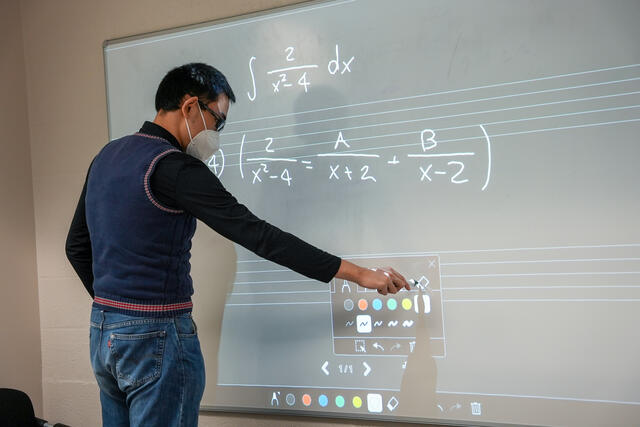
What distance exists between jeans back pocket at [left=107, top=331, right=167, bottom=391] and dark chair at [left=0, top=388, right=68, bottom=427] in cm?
93

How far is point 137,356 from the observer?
1245 mm

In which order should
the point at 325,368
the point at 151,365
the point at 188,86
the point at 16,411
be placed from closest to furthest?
the point at 151,365
the point at 188,86
the point at 325,368
the point at 16,411

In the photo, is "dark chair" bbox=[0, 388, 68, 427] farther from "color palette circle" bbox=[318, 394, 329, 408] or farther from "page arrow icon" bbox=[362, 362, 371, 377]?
"page arrow icon" bbox=[362, 362, 371, 377]

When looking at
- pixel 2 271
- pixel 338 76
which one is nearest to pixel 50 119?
pixel 2 271

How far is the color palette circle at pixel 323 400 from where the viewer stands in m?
1.85

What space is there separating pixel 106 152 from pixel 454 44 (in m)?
1.09

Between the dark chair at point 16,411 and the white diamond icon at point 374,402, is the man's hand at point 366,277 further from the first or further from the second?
the dark chair at point 16,411

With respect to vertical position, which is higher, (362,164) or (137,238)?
(362,164)

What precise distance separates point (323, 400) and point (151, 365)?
0.79 metres

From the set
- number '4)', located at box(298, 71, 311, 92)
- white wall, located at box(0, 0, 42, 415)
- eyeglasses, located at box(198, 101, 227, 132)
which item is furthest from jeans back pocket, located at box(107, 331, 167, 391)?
white wall, located at box(0, 0, 42, 415)

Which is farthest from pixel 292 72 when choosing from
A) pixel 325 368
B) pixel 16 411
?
pixel 16 411

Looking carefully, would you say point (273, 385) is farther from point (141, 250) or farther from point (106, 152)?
point (106, 152)

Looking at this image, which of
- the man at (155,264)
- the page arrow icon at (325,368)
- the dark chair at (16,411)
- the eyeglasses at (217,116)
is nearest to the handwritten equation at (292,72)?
the eyeglasses at (217,116)

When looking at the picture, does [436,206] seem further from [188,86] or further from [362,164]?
[188,86]
